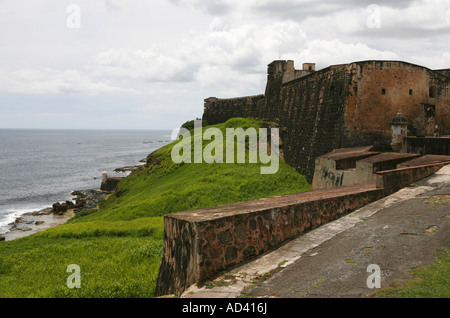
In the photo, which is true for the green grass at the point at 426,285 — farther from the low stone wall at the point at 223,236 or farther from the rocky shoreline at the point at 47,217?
the rocky shoreline at the point at 47,217

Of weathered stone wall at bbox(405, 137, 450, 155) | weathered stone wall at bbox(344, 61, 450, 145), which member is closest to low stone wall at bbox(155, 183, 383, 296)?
weathered stone wall at bbox(405, 137, 450, 155)

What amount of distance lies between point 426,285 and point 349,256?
1296mm

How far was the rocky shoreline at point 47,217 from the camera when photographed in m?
30.4

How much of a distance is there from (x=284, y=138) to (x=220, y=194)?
37.3 ft

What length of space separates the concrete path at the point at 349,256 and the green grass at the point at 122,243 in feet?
14.0

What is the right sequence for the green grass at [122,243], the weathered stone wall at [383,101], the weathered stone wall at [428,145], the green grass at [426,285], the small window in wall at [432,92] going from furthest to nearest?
the small window in wall at [432,92], the weathered stone wall at [383,101], the weathered stone wall at [428,145], the green grass at [122,243], the green grass at [426,285]

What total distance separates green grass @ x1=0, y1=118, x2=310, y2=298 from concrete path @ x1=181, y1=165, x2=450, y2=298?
428 centimetres

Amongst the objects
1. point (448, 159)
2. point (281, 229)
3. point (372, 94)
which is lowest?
point (281, 229)

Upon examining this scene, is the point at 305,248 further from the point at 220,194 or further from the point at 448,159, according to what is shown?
the point at 220,194

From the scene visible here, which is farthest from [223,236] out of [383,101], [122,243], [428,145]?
[383,101]

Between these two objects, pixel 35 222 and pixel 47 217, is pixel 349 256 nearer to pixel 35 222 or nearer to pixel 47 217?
pixel 35 222

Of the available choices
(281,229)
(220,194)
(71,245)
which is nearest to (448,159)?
(281,229)

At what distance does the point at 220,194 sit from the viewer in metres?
21.0

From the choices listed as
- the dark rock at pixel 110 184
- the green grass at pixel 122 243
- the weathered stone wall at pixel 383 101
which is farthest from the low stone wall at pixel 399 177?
the dark rock at pixel 110 184
